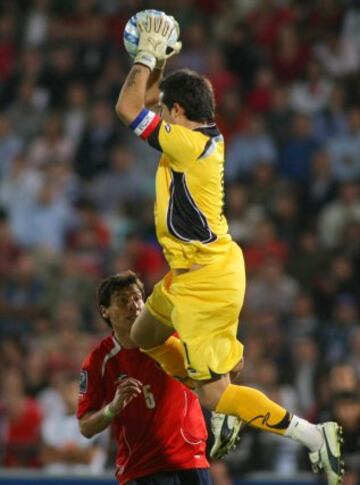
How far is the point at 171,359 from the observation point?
7281mm

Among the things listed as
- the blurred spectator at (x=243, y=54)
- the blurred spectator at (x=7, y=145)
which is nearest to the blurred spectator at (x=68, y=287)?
the blurred spectator at (x=7, y=145)

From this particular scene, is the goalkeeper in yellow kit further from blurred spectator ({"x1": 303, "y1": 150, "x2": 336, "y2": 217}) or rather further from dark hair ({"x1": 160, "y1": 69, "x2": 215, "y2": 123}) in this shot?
blurred spectator ({"x1": 303, "y1": 150, "x2": 336, "y2": 217})

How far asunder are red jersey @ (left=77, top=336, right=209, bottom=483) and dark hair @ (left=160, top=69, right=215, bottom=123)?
124 centimetres

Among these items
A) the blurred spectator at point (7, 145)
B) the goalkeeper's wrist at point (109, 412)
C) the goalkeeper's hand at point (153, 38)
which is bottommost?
the goalkeeper's wrist at point (109, 412)

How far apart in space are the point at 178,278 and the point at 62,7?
9.36 meters

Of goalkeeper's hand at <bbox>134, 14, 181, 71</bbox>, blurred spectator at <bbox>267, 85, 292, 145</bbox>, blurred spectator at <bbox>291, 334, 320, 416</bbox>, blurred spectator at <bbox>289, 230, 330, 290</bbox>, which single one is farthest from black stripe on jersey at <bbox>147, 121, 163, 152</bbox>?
blurred spectator at <bbox>267, 85, 292, 145</bbox>

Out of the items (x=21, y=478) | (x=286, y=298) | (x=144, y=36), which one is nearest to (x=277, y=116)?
(x=286, y=298)

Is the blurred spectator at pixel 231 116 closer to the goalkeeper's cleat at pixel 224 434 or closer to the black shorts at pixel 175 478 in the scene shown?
the black shorts at pixel 175 478

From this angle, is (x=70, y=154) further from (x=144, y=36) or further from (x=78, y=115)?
(x=144, y=36)

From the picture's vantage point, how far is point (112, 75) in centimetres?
1484

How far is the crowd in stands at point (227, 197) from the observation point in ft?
36.9

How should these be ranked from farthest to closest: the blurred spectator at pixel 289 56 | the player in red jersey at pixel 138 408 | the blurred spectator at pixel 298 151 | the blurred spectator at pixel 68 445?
1. the blurred spectator at pixel 289 56
2. the blurred spectator at pixel 298 151
3. the blurred spectator at pixel 68 445
4. the player in red jersey at pixel 138 408

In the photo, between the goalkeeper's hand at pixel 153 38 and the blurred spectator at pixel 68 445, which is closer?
the goalkeeper's hand at pixel 153 38

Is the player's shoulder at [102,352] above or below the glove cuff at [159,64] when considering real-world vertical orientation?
below
